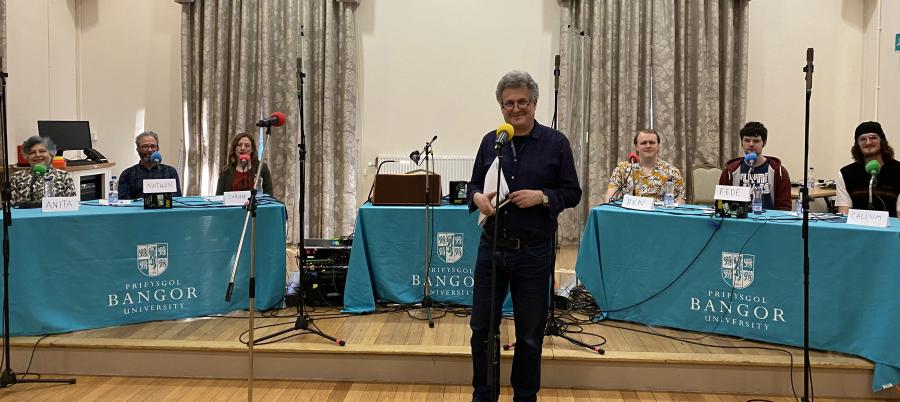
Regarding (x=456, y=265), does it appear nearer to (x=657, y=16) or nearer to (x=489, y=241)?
(x=489, y=241)

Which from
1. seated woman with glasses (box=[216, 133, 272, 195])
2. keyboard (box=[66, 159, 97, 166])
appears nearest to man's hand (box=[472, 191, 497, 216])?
seated woman with glasses (box=[216, 133, 272, 195])

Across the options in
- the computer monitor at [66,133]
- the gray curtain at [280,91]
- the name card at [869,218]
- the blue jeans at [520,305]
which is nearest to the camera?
the blue jeans at [520,305]

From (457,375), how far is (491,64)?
416cm

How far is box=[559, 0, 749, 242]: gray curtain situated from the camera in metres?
6.66

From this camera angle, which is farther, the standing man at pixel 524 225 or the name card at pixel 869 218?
the name card at pixel 869 218

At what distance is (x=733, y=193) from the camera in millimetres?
3760

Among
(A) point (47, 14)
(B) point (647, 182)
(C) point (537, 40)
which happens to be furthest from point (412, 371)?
(A) point (47, 14)

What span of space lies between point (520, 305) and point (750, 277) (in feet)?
5.24

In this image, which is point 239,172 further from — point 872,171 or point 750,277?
point 872,171

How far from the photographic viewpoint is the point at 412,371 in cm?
354

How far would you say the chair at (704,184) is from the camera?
5.66m

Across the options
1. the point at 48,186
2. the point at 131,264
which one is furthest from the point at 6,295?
the point at 48,186

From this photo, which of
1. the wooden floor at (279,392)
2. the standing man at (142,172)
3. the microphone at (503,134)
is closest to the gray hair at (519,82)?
the microphone at (503,134)

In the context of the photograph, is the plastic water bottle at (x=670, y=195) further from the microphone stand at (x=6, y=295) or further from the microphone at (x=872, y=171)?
the microphone stand at (x=6, y=295)
